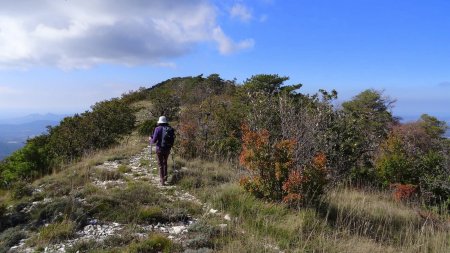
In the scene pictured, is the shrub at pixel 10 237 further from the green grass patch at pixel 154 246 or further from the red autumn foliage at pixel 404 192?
the red autumn foliage at pixel 404 192

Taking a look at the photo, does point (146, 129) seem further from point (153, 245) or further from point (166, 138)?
point (153, 245)

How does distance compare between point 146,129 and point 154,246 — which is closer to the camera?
point 154,246

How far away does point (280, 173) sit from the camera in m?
7.54

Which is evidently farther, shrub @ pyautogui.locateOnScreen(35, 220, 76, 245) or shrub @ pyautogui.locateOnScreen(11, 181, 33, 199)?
shrub @ pyautogui.locateOnScreen(11, 181, 33, 199)

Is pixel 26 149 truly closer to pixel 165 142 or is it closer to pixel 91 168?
pixel 91 168

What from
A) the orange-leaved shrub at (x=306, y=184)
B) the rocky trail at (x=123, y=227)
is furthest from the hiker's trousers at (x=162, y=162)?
the orange-leaved shrub at (x=306, y=184)

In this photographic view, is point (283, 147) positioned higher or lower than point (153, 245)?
higher

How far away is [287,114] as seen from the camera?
8664 mm

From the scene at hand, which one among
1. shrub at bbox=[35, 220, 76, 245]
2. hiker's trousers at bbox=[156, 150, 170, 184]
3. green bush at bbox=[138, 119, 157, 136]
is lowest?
shrub at bbox=[35, 220, 76, 245]

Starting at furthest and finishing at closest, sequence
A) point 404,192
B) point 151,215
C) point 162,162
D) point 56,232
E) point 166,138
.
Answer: point 404,192
point 166,138
point 162,162
point 151,215
point 56,232

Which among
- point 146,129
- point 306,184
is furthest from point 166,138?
point 146,129

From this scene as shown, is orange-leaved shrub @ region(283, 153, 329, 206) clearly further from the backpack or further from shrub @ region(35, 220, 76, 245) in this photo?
the backpack

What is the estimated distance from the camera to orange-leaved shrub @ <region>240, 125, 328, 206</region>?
24.1 feet

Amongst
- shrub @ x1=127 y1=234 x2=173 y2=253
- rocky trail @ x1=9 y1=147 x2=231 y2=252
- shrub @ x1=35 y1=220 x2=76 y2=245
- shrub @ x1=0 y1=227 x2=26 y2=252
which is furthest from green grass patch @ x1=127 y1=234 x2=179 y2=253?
shrub @ x1=0 y1=227 x2=26 y2=252
